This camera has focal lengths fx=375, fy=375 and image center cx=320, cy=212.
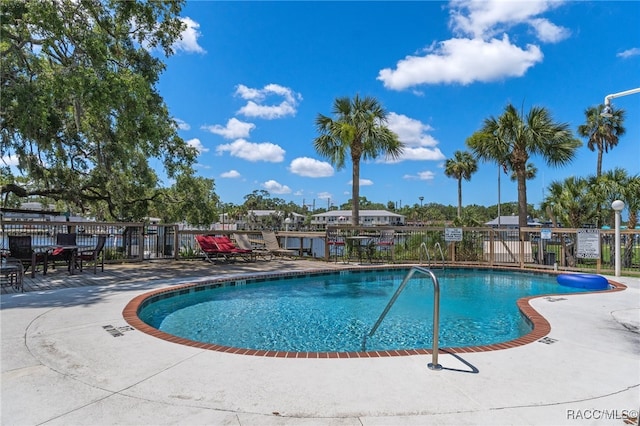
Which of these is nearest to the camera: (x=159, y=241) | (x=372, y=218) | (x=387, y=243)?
(x=159, y=241)

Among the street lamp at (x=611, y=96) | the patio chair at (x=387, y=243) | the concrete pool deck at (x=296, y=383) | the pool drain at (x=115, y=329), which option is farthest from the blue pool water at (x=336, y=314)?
the street lamp at (x=611, y=96)

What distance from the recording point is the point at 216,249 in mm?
12031

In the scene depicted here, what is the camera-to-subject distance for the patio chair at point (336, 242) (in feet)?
44.4

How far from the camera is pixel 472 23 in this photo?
10.4 meters

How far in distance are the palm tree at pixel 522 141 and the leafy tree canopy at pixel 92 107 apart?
11.8 metres

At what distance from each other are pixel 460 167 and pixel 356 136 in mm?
30627

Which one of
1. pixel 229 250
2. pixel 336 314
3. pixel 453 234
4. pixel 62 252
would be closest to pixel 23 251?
pixel 62 252

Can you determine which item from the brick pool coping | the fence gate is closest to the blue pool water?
the brick pool coping

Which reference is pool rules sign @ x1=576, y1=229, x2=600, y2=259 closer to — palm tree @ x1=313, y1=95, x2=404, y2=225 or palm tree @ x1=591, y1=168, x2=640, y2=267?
palm tree @ x1=591, y1=168, x2=640, y2=267

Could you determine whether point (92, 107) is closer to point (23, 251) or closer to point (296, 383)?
point (23, 251)

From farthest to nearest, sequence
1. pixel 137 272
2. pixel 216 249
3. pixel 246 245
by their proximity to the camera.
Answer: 1. pixel 246 245
2. pixel 216 249
3. pixel 137 272

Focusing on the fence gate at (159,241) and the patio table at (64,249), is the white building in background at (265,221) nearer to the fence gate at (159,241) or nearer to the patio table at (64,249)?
the fence gate at (159,241)

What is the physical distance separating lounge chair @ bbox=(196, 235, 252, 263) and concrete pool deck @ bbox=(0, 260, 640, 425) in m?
7.27

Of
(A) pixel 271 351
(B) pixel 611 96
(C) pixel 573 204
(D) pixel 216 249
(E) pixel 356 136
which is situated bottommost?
(A) pixel 271 351
